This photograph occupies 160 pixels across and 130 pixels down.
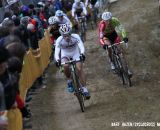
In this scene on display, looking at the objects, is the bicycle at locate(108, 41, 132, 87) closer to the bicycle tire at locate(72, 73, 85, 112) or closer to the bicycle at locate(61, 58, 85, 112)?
the bicycle at locate(61, 58, 85, 112)

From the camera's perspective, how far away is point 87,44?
25.5 metres

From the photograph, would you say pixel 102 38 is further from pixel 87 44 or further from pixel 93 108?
pixel 87 44

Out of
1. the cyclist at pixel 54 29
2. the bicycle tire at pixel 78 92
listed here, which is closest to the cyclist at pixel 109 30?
the cyclist at pixel 54 29

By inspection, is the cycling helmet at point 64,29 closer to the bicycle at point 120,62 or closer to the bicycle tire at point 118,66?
the bicycle at point 120,62

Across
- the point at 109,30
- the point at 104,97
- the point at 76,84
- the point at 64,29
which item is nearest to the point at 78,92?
the point at 76,84

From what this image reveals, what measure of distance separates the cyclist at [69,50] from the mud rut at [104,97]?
0.79 metres

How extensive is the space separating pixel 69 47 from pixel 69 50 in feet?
0.30

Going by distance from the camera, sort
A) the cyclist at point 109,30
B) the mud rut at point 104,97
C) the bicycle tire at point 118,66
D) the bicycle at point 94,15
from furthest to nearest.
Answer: the bicycle at point 94,15 < the cyclist at point 109,30 < the bicycle tire at point 118,66 < the mud rut at point 104,97

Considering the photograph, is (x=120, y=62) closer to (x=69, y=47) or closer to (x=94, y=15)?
(x=69, y=47)

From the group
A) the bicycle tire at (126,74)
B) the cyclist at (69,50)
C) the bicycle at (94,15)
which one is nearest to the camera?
the cyclist at (69,50)

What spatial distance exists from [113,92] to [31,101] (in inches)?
86.8

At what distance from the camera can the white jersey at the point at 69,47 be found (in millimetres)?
12891

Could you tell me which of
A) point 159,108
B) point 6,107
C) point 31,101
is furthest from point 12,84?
point 31,101

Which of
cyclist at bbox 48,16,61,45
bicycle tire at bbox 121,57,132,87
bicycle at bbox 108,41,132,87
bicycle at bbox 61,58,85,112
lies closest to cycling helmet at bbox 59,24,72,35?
bicycle at bbox 61,58,85,112
